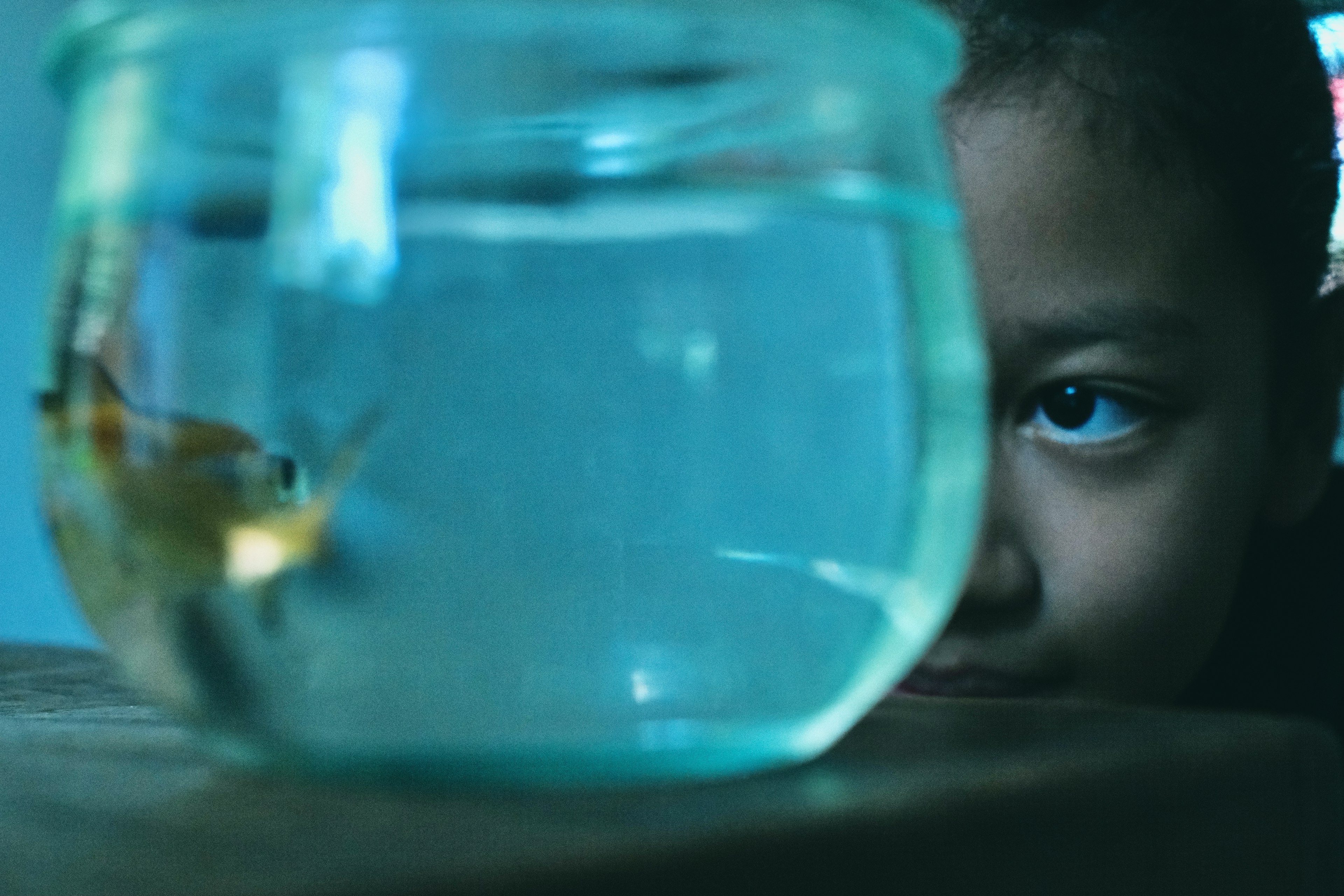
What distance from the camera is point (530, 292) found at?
0.70ft

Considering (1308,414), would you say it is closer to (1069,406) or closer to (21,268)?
(1069,406)

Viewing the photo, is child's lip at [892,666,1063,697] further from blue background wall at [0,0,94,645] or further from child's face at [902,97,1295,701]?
blue background wall at [0,0,94,645]

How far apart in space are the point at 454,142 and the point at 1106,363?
0.57 m

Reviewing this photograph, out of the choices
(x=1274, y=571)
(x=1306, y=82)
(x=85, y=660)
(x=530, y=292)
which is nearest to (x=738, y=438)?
(x=530, y=292)

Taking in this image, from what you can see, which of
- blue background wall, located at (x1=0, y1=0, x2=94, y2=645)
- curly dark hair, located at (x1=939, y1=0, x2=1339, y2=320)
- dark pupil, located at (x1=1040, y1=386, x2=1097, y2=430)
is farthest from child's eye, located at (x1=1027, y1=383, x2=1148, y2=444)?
blue background wall, located at (x1=0, y1=0, x2=94, y2=645)

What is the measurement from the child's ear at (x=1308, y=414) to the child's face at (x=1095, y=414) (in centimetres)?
11

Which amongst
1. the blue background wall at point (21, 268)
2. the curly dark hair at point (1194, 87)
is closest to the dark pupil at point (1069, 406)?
the curly dark hair at point (1194, 87)

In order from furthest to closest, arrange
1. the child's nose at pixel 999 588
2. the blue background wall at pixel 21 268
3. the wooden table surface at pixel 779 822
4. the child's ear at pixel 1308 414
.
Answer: the blue background wall at pixel 21 268
the child's ear at pixel 1308 414
the child's nose at pixel 999 588
the wooden table surface at pixel 779 822

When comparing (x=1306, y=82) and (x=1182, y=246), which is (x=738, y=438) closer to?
(x=1182, y=246)

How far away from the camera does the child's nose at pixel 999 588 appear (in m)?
0.68

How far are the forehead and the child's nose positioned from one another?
0.12 metres

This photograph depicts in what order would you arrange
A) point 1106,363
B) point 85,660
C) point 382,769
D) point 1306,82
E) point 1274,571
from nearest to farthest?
point 382,769 < point 85,660 < point 1106,363 < point 1306,82 < point 1274,571

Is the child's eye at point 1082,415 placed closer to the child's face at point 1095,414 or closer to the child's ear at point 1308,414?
the child's face at point 1095,414

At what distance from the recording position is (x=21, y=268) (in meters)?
1.95
